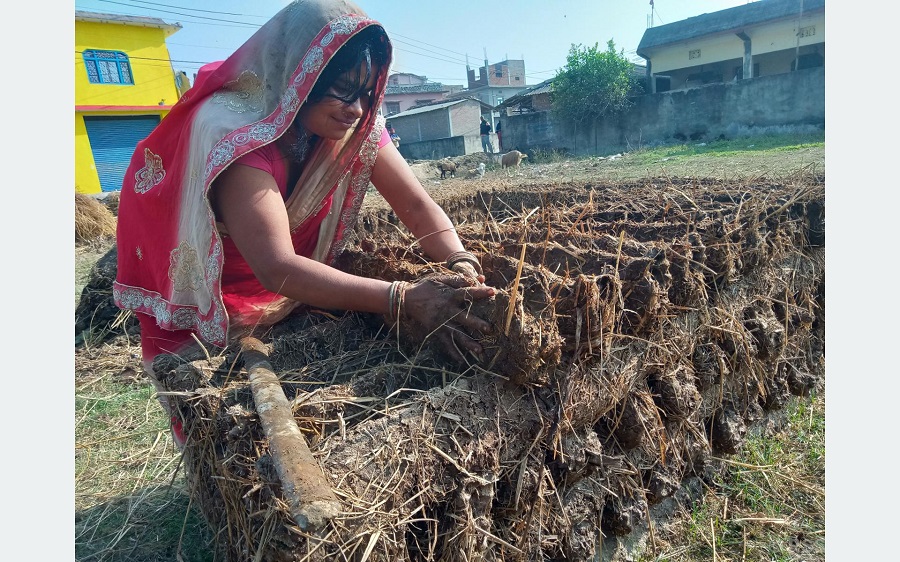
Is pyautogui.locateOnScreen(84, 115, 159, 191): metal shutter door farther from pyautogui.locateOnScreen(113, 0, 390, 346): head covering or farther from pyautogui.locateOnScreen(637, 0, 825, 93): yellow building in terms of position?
pyautogui.locateOnScreen(637, 0, 825, 93): yellow building

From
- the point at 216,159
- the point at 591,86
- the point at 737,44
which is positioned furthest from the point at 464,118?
the point at 216,159

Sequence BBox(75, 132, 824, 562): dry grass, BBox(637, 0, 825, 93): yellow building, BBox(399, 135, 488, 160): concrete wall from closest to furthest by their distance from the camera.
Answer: BBox(75, 132, 824, 562): dry grass, BBox(637, 0, 825, 93): yellow building, BBox(399, 135, 488, 160): concrete wall

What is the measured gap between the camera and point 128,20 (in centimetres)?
2091

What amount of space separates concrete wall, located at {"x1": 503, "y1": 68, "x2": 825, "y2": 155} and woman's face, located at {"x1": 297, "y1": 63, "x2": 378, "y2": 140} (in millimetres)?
20762

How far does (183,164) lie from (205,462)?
3.46 ft

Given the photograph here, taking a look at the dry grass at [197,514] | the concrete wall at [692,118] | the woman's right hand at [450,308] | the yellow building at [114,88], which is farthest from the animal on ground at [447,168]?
the woman's right hand at [450,308]

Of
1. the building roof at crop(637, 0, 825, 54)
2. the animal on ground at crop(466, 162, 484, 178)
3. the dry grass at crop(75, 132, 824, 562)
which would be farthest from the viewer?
the building roof at crop(637, 0, 825, 54)

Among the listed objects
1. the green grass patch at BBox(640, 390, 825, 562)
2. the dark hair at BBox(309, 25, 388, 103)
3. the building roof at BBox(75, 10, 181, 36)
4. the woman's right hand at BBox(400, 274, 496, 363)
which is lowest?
the green grass patch at BBox(640, 390, 825, 562)

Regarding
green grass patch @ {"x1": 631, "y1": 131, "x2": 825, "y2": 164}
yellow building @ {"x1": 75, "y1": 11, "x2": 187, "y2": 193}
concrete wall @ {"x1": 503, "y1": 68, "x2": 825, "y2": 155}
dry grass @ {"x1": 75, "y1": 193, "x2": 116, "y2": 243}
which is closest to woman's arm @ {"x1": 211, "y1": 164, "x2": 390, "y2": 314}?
dry grass @ {"x1": 75, "y1": 193, "x2": 116, "y2": 243}

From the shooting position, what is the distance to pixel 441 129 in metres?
34.1

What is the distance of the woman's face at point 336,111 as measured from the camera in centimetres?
197

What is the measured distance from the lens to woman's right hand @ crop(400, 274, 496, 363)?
1730mm

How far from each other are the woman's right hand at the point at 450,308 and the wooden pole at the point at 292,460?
0.50 meters

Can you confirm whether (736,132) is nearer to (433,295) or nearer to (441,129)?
(441,129)
